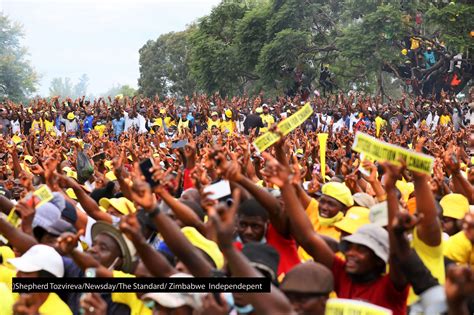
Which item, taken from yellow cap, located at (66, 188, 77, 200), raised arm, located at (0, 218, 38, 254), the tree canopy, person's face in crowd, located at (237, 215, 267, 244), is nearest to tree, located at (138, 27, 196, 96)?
the tree canopy

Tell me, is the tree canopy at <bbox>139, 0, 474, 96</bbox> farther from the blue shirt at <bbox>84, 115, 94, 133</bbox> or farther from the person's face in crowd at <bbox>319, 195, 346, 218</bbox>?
the person's face in crowd at <bbox>319, 195, 346, 218</bbox>

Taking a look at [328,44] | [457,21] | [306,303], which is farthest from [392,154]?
[328,44]

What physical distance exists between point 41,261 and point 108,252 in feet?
1.23

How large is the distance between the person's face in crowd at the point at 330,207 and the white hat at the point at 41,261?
2013 mm

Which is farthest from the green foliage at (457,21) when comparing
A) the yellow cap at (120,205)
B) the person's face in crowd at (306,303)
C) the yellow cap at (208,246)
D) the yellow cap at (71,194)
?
the person's face in crowd at (306,303)

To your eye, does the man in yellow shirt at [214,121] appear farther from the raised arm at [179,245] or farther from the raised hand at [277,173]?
the raised arm at [179,245]

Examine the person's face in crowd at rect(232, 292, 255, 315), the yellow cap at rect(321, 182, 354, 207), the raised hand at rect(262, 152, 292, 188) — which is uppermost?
the raised hand at rect(262, 152, 292, 188)

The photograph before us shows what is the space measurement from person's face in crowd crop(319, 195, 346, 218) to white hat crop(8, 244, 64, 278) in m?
2.01

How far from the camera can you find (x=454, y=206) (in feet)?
15.8

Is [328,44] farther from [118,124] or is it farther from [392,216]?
[392,216]

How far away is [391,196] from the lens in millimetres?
3658

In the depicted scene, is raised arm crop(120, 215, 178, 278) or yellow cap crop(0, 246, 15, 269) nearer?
raised arm crop(120, 215, 178, 278)

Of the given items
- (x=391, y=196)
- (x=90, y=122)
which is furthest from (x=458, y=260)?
(x=90, y=122)

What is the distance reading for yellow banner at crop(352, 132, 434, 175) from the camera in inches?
A: 135
